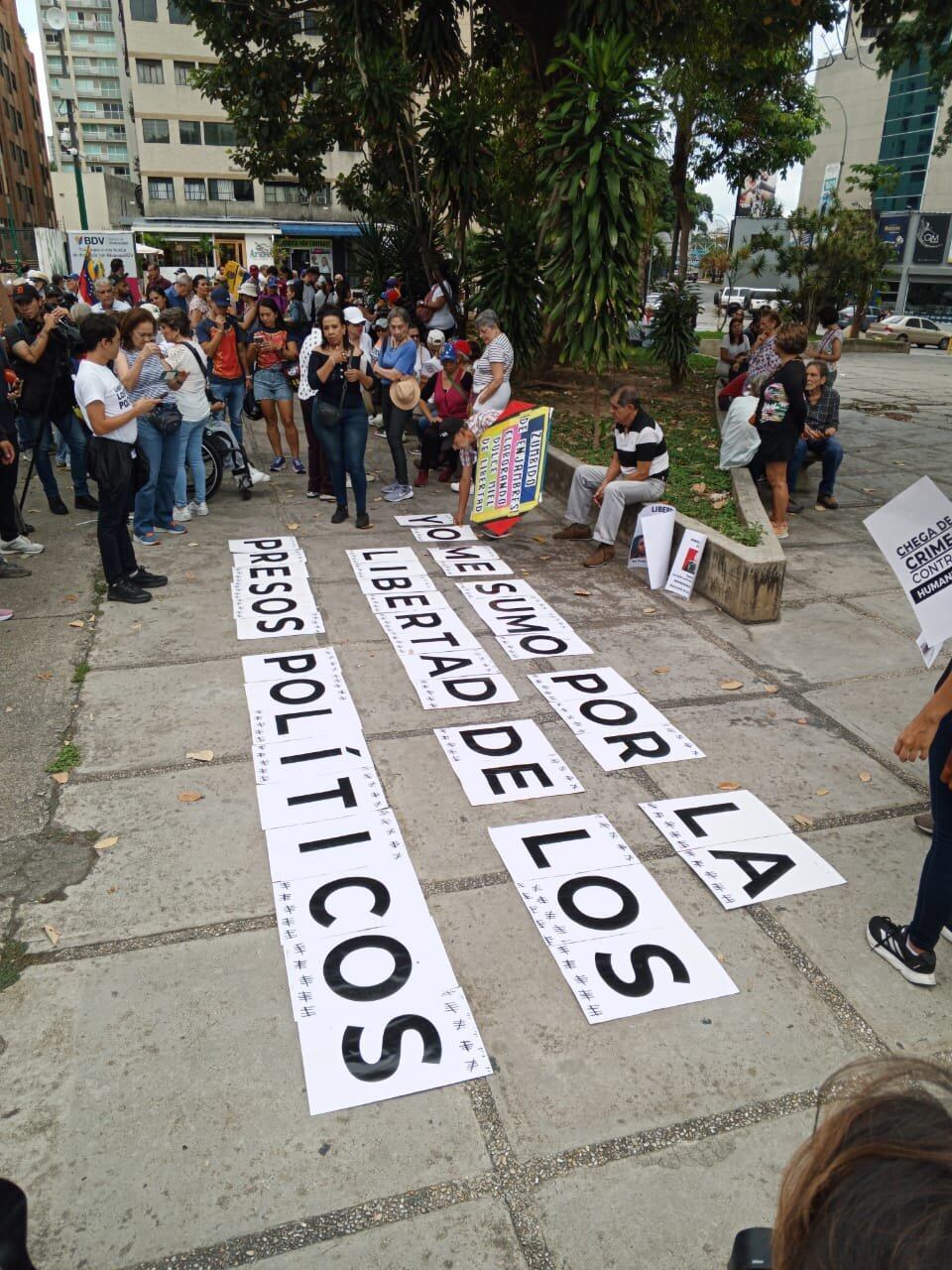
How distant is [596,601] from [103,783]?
151 inches

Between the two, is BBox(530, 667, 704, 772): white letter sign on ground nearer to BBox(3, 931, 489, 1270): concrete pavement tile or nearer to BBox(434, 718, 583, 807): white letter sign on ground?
BBox(434, 718, 583, 807): white letter sign on ground

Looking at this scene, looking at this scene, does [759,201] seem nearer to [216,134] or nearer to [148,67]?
[216,134]

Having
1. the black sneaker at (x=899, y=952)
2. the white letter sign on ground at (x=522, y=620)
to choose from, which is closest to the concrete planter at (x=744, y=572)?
the white letter sign on ground at (x=522, y=620)

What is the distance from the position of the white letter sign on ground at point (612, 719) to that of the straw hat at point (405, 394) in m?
4.47

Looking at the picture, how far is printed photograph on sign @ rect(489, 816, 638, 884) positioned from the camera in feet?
12.6

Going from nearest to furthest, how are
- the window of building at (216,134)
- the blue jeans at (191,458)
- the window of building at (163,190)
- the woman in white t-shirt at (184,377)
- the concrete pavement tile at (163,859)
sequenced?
1. the concrete pavement tile at (163,859)
2. the woman in white t-shirt at (184,377)
3. the blue jeans at (191,458)
4. the window of building at (216,134)
5. the window of building at (163,190)

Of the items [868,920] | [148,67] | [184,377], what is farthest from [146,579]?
[148,67]

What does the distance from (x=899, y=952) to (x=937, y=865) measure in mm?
463

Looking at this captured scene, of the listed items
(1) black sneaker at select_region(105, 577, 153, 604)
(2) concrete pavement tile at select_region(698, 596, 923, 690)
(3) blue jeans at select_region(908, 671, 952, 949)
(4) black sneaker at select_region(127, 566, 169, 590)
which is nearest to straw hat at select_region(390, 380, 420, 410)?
(4) black sneaker at select_region(127, 566, 169, 590)

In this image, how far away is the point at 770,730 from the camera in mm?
5035

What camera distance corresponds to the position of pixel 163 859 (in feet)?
12.7

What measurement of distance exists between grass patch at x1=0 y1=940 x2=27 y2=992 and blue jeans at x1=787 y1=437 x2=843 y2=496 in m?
7.96

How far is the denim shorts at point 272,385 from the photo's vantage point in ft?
31.8

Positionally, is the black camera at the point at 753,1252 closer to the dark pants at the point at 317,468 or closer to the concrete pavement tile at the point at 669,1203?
the concrete pavement tile at the point at 669,1203
